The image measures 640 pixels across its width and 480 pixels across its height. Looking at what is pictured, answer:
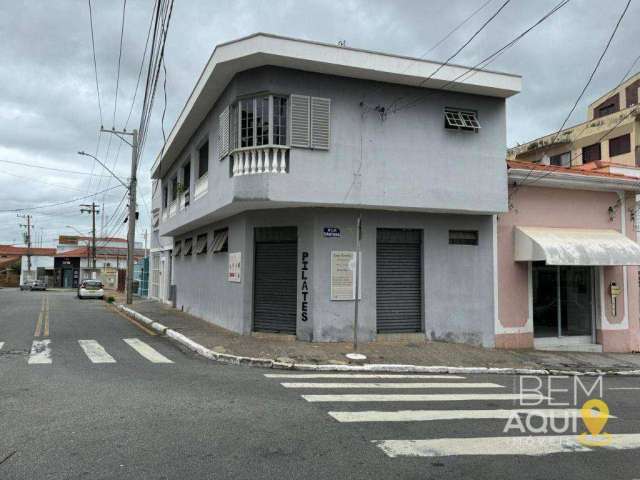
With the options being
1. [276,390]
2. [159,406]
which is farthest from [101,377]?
[276,390]

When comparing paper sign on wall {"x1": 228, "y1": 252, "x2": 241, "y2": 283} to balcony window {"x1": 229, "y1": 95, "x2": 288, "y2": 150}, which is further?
paper sign on wall {"x1": 228, "y1": 252, "x2": 241, "y2": 283}

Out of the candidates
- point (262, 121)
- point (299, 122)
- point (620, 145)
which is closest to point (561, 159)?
point (620, 145)

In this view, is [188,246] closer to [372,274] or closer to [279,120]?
[279,120]

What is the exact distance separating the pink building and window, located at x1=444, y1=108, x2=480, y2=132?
1635mm

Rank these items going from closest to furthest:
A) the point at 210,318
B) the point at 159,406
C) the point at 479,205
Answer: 1. the point at 159,406
2. the point at 479,205
3. the point at 210,318

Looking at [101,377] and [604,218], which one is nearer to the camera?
[101,377]

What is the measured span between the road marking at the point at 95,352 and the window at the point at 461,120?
9.36 meters

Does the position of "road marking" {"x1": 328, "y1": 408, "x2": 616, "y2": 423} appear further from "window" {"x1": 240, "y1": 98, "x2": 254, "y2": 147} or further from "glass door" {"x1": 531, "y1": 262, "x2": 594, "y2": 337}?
"glass door" {"x1": 531, "y1": 262, "x2": 594, "y2": 337}

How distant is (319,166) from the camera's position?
11.1m

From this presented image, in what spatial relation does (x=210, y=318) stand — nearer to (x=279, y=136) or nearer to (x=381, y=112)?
(x=279, y=136)

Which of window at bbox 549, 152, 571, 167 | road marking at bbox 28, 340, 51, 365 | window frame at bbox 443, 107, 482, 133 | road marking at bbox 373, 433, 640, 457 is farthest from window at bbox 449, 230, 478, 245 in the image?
window at bbox 549, 152, 571, 167

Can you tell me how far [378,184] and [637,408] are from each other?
668 cm

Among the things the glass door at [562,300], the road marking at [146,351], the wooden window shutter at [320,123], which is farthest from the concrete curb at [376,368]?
the wooden window shutter at [320,123]

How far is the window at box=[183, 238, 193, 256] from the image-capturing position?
64.5 feet
